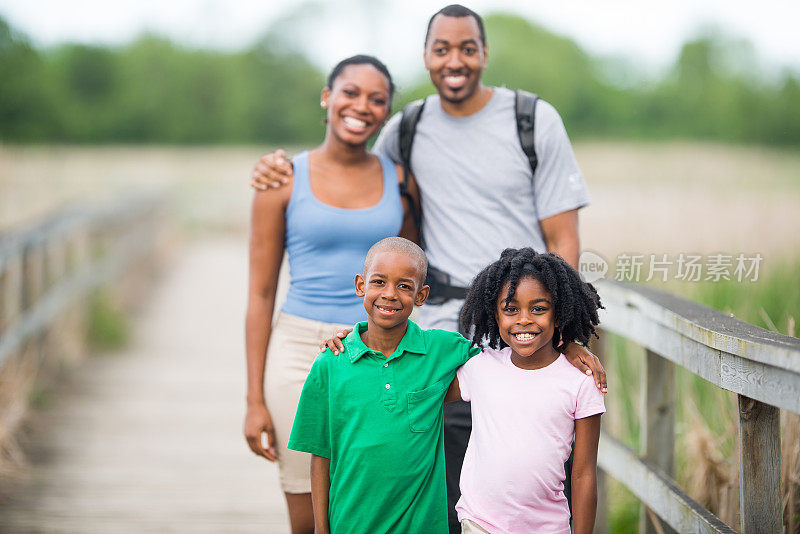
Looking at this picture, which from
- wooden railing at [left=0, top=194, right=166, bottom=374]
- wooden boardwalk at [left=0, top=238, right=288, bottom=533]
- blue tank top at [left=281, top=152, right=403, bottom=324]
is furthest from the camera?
wooden railing at [left=0, top=194, right=166, bottom=374]

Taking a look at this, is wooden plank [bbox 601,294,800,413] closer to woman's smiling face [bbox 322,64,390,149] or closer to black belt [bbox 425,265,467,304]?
black belt [bbox 425,265,467,304]

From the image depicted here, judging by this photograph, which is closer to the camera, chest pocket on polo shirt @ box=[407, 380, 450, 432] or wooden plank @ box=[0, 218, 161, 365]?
chest pocket on polo shirt @ box=[407, 380, 450, 432]

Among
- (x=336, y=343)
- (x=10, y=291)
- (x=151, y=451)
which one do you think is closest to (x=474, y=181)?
(x=336, y=343)

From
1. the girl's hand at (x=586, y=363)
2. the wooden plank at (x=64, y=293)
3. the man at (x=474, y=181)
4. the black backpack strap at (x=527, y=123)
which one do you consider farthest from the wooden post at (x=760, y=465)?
the wooden plank at (x=64, y=293)

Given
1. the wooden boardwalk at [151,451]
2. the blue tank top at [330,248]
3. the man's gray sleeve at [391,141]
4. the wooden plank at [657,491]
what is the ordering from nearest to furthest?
the wooden plank at [657,491]
the blue tank top at [330,248]
the man's gray sleeve at [391,141]
the wooden boardwalk at [151,451]

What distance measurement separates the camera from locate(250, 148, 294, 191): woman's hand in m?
2.58

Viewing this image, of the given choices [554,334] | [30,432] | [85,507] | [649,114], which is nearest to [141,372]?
[30,432]

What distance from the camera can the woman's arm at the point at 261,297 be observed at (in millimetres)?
2574

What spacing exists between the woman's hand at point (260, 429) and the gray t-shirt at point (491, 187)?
0.64 meters

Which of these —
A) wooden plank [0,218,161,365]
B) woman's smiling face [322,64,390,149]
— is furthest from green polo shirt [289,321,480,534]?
wooden plank [0,218,161,365]

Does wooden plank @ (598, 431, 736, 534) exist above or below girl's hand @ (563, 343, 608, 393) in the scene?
below

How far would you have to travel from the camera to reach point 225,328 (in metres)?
8.48

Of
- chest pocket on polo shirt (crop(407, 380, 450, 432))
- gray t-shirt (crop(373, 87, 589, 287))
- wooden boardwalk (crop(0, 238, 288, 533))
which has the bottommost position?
wooden boardwalk (crop(0, 238, 288, 533))

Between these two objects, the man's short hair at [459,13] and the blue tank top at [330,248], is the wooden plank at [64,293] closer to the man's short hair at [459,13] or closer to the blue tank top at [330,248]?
the blue tank top at [330,248]
